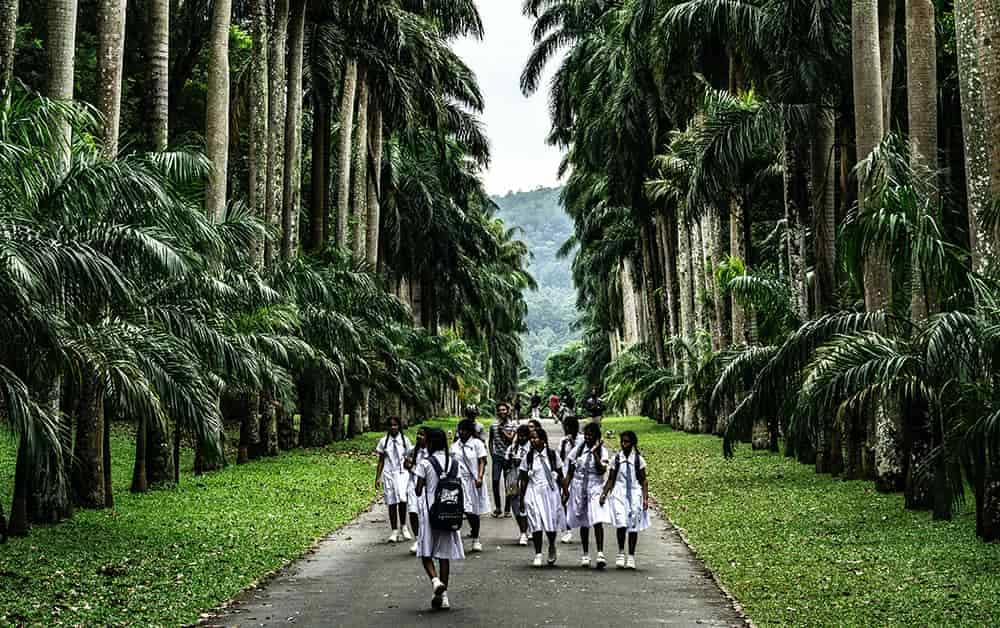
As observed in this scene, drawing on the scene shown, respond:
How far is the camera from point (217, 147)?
80.6 feet

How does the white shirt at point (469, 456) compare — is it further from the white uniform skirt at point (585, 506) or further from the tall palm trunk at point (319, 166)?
the tall palm trunk at point (319, 166)

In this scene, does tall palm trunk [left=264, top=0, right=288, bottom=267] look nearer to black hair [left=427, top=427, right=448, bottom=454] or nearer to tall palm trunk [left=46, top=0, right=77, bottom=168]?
tall palm trunk [left=46, top=0, right=77, bottom=168]

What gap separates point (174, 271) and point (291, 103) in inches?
750

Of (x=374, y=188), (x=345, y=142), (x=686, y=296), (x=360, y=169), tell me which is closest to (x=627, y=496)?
(x=345, y=142)

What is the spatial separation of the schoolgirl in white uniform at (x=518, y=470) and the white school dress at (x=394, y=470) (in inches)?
56.1

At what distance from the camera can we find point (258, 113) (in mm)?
27984

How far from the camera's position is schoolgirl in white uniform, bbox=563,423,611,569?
12.9m

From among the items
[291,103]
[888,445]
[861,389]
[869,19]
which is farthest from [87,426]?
[291,103]

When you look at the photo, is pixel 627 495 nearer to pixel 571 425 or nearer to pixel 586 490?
pixel 586 490

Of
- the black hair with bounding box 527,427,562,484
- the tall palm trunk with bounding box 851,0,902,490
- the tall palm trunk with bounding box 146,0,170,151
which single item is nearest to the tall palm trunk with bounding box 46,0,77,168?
the tall palm trunk with bounding box 146,0,170,151

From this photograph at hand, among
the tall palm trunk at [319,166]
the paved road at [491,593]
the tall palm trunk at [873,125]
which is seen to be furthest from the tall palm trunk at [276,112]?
the paved road at [491,593]

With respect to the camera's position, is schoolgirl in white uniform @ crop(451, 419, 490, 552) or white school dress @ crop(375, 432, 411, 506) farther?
white school dress @ crop(375, 432, 411, 506)

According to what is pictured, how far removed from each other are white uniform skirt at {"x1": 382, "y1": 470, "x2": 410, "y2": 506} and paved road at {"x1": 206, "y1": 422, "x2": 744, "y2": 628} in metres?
0.60

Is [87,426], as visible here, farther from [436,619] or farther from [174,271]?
[436,619]
